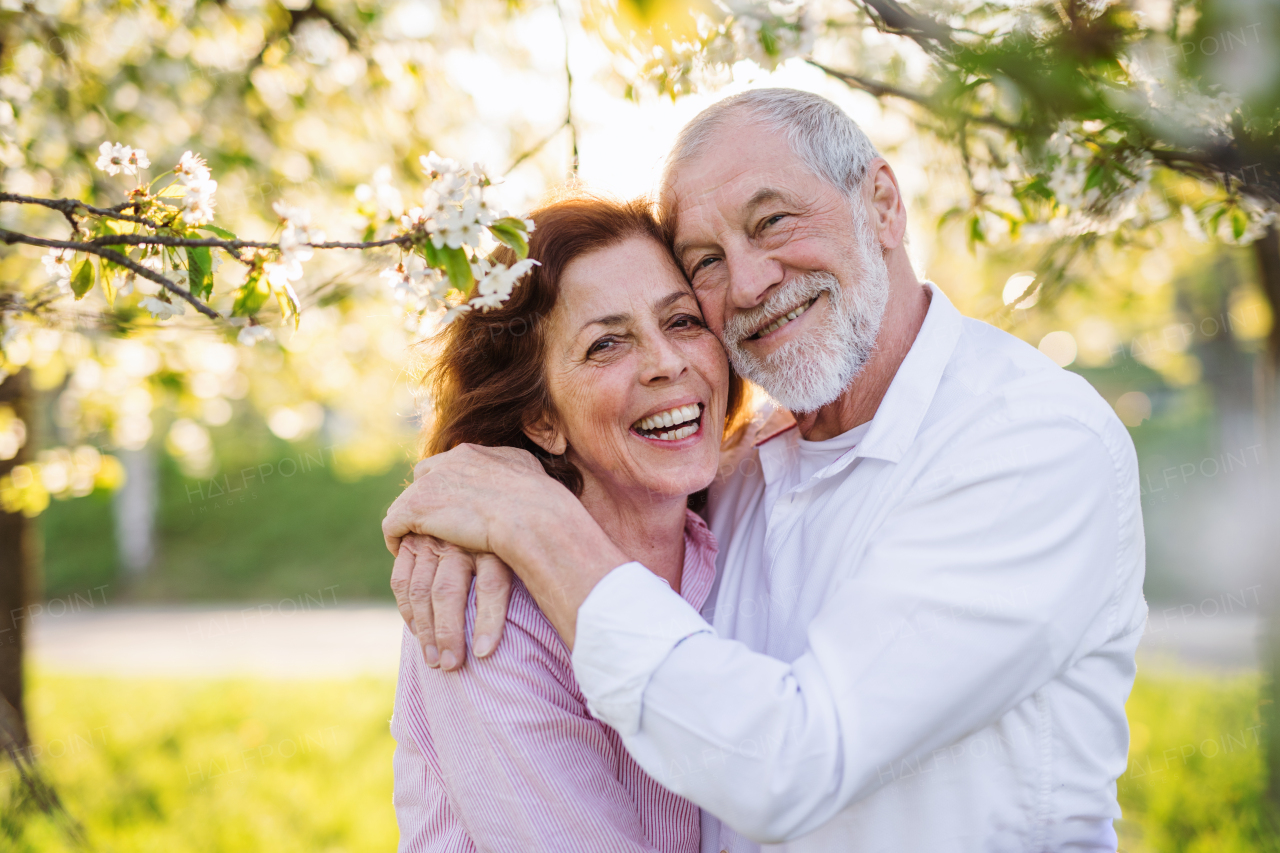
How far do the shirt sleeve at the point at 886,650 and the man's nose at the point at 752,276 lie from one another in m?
0.79

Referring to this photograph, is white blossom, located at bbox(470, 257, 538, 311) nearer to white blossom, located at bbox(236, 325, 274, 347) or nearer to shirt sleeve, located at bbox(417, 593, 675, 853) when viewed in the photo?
white blossom, located at bbox(236, 325, 274, 347)

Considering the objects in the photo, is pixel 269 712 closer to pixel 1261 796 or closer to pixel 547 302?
pixel 547 302

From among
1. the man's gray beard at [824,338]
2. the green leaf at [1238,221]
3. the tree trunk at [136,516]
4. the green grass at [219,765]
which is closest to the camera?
the man's gray beard at [824,338]

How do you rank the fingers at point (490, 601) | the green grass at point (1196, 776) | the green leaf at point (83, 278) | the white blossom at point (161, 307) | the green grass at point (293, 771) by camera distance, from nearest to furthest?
the white blossom at point (161, 307) < the green leaf at point (83, 278) < the fingers at point (490, 601) < the green grass at point (1196, 776) < the green grass at point (293, 771)

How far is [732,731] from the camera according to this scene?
1469 mm

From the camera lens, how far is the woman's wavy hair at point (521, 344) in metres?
2.36

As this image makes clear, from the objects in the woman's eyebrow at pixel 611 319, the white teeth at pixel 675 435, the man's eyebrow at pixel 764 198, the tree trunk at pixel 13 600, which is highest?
the man's eyebrow at pixel 764 198

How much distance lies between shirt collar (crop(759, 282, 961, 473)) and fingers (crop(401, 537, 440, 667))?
104cm

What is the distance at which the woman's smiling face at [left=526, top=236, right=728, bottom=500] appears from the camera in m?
2.34

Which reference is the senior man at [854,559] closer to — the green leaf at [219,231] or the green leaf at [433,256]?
the green leaf at [433,256]

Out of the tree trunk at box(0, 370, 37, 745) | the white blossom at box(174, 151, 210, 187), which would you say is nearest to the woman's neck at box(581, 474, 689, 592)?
the white blossom at box(174, 151, 210, 187)

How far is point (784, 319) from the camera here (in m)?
2.38

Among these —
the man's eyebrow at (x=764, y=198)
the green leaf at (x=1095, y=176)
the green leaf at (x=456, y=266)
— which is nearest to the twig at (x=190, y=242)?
the green leaf at (x=456, y=266)

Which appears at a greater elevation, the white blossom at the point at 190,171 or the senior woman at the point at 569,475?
the white blossom at the point at 190,171
